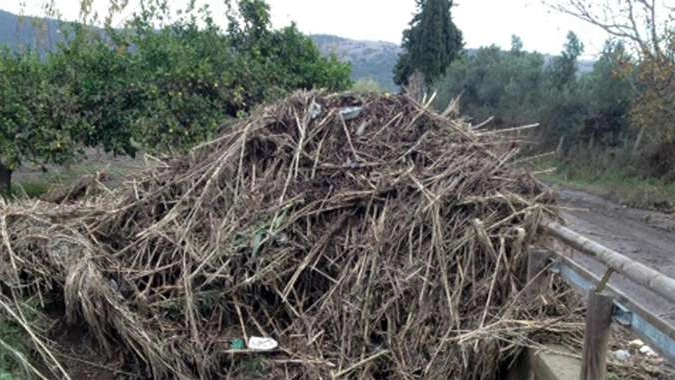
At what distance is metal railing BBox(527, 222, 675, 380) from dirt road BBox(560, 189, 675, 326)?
2527 mm

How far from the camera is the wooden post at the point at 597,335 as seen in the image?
2.97 metres

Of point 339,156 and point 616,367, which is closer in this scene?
point 616,367

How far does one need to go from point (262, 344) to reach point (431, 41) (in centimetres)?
2510

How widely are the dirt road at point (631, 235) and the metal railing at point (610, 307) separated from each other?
2.53 m

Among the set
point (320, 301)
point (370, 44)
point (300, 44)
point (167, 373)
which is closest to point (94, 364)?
point (167, 373)

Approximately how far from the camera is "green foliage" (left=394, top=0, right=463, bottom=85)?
91.8 feet

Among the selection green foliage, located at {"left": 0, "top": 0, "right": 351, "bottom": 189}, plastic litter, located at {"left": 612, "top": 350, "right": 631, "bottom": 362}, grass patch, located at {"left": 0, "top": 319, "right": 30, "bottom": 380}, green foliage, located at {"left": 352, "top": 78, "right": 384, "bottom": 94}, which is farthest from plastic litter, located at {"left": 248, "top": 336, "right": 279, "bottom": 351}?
green foliage, located at {"left": 0, "top": 0, "right": 351, "bottom": 189}

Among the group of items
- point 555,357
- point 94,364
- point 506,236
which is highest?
point 506,236

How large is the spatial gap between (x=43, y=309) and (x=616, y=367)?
14.3 feet

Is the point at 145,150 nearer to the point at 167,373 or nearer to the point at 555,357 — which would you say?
the point at 167,373

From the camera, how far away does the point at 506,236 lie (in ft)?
14.9

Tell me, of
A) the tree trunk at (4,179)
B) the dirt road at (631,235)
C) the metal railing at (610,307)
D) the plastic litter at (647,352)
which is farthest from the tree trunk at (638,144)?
the tree trunk at (4,179)

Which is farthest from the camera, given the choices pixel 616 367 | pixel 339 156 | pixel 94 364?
pixel 339 156

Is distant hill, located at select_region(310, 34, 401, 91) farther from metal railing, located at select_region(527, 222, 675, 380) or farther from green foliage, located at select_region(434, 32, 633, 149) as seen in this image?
metal railing, located at select_region(527, 222, 675, 380)
